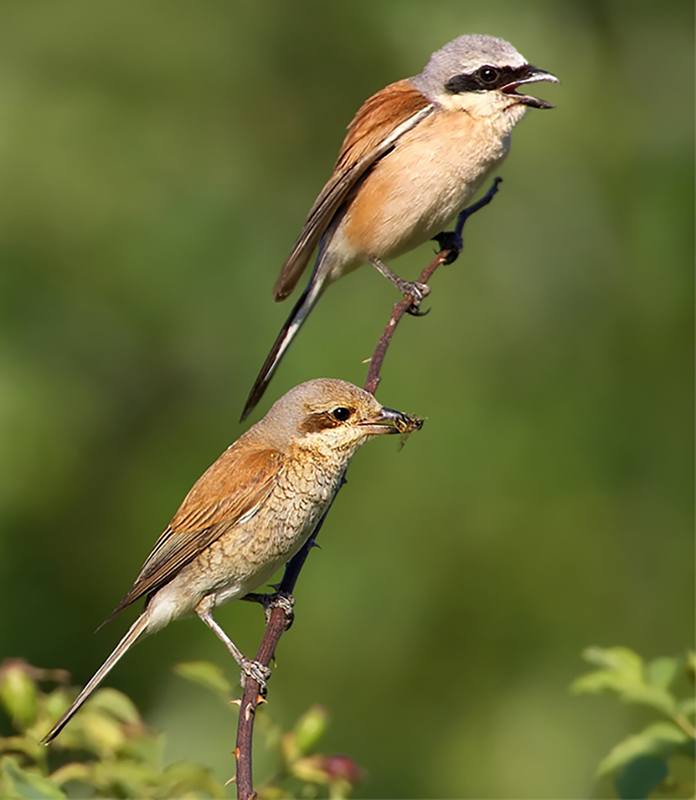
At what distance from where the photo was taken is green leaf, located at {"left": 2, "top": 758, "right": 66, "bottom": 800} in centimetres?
259

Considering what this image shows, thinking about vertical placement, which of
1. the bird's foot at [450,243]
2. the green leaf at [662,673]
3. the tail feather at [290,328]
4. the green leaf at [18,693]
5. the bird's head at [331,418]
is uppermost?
the bird's foot at [450,243]

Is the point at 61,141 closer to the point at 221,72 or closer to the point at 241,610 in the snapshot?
the point at 221,72

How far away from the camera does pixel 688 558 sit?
21.2 ft

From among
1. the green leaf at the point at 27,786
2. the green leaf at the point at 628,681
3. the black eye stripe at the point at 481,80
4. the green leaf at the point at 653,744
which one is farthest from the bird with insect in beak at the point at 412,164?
the green leaf at the point at 27,786

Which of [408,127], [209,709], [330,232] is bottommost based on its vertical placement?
[209,709]

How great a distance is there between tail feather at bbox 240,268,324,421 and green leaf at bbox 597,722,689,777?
1685 millimetres

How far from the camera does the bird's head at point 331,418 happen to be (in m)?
3.53

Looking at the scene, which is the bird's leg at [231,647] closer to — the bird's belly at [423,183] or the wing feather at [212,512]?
the wing feather at [212,512]

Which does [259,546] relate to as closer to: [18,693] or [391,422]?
[391,422]

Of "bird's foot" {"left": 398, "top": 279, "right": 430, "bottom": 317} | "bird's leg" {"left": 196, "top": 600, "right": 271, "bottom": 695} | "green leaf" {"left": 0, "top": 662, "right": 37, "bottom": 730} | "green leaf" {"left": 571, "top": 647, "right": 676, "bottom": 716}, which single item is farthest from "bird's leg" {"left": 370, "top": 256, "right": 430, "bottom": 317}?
"green leaf" {"left": 0, "top": 662, "right": 37, "bottom": 730}

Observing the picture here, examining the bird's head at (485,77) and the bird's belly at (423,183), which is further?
the bird's belly at (423,183)

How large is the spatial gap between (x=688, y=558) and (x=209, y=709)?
91.4 inches

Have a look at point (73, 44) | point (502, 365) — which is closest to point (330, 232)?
point (502, 365)

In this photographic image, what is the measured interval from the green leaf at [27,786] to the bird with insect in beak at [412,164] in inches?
82.2
